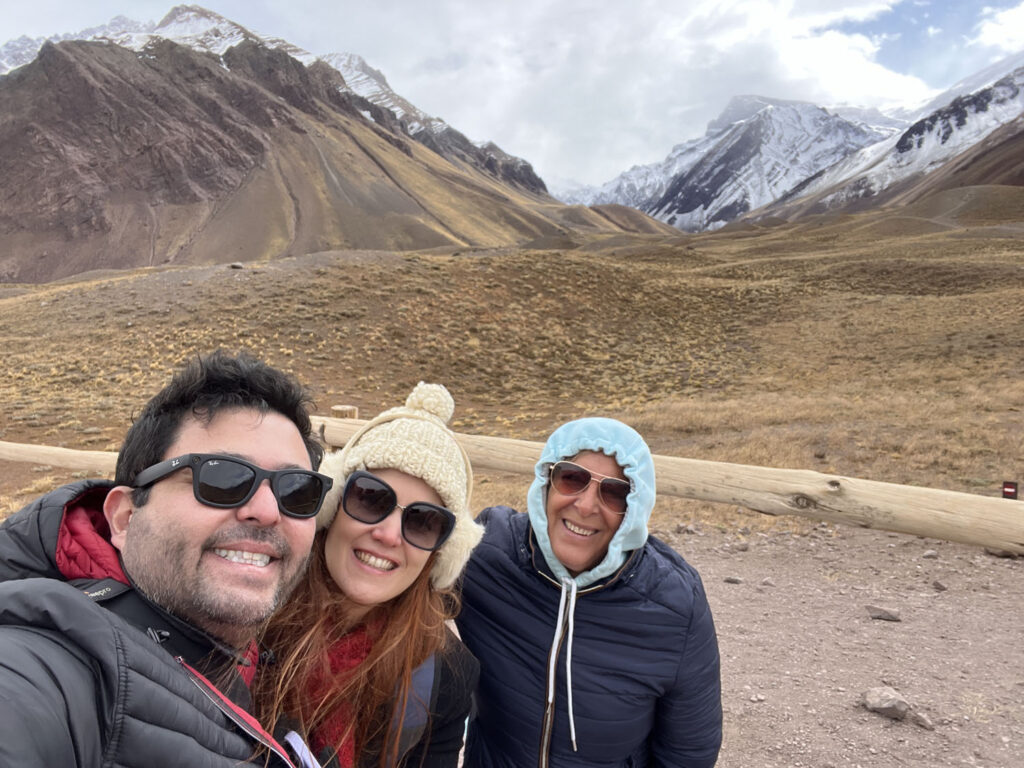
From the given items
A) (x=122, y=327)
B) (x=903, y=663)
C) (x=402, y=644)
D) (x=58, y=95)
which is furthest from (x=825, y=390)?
(x=58, y=95)

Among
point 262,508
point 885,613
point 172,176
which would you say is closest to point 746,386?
point 885,613

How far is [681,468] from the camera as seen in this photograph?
461 cm

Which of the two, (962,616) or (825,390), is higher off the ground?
(825,390)

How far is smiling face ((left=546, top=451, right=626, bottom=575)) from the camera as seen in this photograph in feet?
6.80

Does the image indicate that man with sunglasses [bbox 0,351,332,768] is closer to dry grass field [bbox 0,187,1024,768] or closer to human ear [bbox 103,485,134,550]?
human ear [bbox 103,485,134,550]

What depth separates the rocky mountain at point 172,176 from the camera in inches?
3625

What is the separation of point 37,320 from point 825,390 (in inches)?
1113

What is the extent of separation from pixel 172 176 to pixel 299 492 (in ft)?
403

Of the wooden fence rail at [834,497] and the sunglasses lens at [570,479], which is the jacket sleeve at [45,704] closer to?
the sunglasses lens at [570,479]

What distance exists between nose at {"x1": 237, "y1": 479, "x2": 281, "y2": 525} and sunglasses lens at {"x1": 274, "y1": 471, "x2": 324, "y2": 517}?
0.03 meters

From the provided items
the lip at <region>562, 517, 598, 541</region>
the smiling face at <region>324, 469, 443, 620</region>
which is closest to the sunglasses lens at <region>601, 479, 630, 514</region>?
the lip at <region>562, 517, 598, 541</region>

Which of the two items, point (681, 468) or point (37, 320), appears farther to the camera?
point (37, 320)

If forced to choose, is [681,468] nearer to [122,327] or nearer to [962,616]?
[962,616]

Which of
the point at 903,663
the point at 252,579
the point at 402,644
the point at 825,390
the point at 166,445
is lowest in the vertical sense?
the point at 903,663
